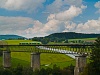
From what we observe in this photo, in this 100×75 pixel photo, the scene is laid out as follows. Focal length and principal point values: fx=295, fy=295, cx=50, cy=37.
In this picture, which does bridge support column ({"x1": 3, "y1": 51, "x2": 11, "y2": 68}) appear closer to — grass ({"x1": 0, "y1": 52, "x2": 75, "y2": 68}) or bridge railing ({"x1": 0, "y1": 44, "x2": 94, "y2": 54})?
bridge railing ({"x1": 0, "y1": 44, "x2": 94, "y2": 54})

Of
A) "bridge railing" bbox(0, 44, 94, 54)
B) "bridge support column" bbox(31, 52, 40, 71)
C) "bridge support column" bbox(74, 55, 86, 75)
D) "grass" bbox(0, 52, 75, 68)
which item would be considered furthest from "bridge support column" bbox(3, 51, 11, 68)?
"bridge support column" bbox(74, 55, 86, 75)

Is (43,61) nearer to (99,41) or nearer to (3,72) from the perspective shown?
(3,72)

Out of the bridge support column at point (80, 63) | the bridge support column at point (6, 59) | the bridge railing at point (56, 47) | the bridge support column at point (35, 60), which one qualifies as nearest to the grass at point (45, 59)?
the bridge railing at point (56, 47)

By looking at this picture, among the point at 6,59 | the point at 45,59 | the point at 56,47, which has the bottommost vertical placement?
the point at 45,59

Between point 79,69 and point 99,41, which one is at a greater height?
point 99,41

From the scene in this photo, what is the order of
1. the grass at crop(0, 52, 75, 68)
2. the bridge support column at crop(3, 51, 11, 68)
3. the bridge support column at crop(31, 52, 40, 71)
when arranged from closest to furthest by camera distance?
the bridge support column at crop(31, 52, 40, 71) < the bridge support column at crop(3, 51, 11, 68) < the grass at crop(0, 52, 75, 68)

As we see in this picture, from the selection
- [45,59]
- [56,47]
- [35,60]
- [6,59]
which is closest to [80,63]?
[35,60]

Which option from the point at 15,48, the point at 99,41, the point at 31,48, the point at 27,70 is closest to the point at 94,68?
the point at 99,41

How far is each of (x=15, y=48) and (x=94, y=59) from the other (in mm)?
62953

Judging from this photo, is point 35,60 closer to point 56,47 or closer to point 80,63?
point 80,63

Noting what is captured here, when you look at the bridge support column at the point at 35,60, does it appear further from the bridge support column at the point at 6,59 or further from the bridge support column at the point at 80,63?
the bridge support column at the point at 80,63

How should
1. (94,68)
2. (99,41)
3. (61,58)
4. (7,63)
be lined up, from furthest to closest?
1. (61,58)
2. (7,63)
3. (99,41)
4. (94,68)

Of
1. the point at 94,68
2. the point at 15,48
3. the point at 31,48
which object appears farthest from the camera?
the point at 15,48

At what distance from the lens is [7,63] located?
270 ft
